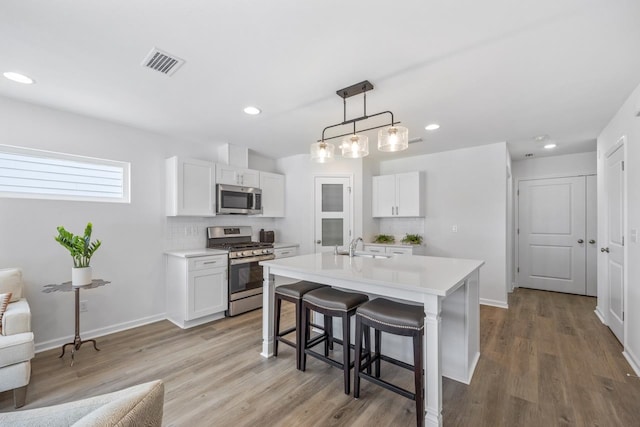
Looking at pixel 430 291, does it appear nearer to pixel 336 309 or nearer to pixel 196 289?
pixel 336 309

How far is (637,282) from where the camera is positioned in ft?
8.39

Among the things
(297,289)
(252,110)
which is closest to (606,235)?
(297,289)

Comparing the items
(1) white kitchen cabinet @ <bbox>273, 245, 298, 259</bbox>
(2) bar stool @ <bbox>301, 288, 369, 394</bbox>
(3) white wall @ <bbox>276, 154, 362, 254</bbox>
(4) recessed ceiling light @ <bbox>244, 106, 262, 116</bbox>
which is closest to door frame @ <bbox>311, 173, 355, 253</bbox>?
(3) white wall @ <bbox>276, 154, 362, 254</bbox>

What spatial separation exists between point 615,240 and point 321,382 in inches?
137

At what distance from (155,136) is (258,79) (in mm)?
2156

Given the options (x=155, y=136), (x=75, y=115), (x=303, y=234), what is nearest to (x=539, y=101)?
(x=303, y=234)

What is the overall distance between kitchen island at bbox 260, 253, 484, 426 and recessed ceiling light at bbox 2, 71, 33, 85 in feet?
8.08

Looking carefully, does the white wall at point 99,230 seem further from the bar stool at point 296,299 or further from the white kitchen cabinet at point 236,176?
the bar stool at point 296,299

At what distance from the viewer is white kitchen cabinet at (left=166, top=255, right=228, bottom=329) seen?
136 inches

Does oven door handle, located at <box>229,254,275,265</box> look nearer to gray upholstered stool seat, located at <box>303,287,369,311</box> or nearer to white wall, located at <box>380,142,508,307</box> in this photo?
gray upholstered stool seat, located at <box>303,287,369,311</box>

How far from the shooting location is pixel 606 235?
3486mm

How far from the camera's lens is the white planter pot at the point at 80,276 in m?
2.68

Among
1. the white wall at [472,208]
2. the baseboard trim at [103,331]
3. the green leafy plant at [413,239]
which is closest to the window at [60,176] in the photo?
the baseboard trim at [103,331]

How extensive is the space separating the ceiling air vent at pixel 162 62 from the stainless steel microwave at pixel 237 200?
1999mm
